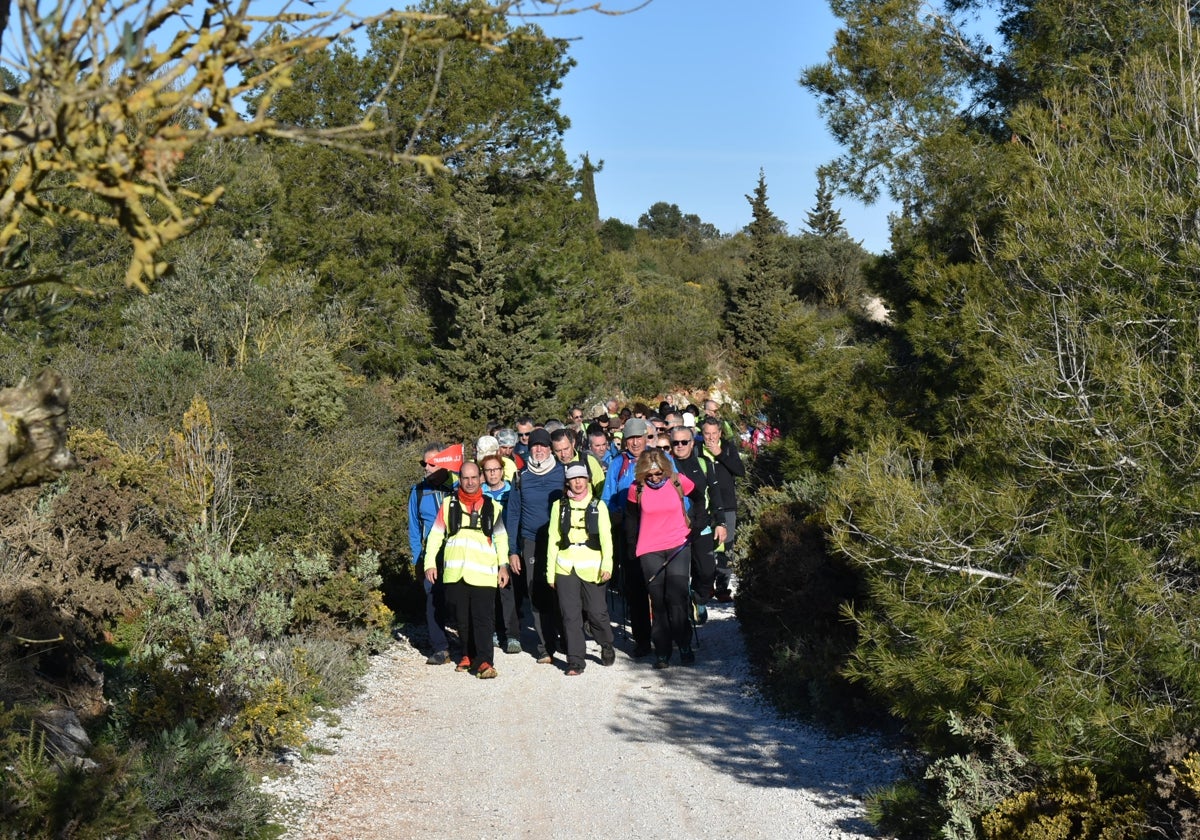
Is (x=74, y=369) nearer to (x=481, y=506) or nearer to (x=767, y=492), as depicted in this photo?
(x=481, y=506)

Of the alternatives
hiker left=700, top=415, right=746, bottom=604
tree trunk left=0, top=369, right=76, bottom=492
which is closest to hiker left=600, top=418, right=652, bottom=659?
hiker left=700, top=415, right=746, bottom=604

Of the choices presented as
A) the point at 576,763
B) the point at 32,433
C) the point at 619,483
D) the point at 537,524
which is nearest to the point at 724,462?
the point at 619,483

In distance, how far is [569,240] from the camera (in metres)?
31.3

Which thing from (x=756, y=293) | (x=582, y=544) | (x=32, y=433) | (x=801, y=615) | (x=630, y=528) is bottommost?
(x=801, y=615)

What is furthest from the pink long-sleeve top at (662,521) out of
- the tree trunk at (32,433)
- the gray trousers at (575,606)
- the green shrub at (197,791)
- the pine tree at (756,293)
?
the pine tree at (756,293)

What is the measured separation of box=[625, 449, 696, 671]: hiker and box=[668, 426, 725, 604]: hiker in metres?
0.64

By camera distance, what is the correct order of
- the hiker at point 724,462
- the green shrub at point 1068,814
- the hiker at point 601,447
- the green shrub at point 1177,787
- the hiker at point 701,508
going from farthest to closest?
the hiker at point 601,447 → the hiker at point 724,462 → the hiker at point 701,508 → the green shrub at point 1068,814 → the green shrub at point 1177,787

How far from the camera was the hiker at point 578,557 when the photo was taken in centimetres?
1009

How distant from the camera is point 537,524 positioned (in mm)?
10984

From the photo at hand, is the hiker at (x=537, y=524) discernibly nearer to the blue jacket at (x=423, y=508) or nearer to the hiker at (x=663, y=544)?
the blue jacket at (x=423, y=508)

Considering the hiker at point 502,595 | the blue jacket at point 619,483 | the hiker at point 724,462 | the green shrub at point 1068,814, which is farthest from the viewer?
the hiker at point 724,462

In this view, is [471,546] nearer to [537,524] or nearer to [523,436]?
[537,524]

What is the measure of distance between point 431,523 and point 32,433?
752cm

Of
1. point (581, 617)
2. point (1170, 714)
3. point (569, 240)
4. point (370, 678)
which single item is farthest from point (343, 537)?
point (569, 240)
